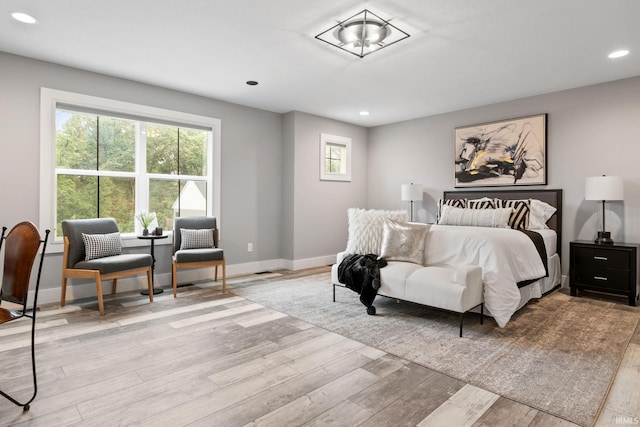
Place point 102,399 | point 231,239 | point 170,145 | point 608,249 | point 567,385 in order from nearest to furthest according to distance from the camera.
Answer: point 102,399 → point 567,385 → point 608,249 → point 170,145 → point 231,239

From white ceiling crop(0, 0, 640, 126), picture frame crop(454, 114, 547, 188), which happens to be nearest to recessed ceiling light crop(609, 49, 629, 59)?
white ceiling crop(0, 0, 640, 126)

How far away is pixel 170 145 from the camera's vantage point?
4762mm

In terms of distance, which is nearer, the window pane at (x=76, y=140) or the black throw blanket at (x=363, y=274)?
the black throw blanket at (x=363, y=274)

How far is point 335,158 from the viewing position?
643 cm

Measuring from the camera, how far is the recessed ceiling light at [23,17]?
2.77 m

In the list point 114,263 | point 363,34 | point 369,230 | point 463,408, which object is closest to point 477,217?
point 369,230

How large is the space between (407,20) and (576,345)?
284 cm

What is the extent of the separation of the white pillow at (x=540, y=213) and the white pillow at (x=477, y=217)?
0.41m

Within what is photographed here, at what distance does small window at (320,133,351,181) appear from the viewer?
609cm

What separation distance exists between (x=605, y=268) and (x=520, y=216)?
1023 millimetres

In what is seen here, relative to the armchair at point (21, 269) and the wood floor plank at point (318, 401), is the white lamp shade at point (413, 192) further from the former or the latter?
the armchair at point (21, 269)

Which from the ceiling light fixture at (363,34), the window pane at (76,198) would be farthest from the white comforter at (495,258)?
the window pane at (76,198)

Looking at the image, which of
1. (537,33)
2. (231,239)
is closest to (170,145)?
(231,239)

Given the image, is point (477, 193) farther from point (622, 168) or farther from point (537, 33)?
point (537, 33)
